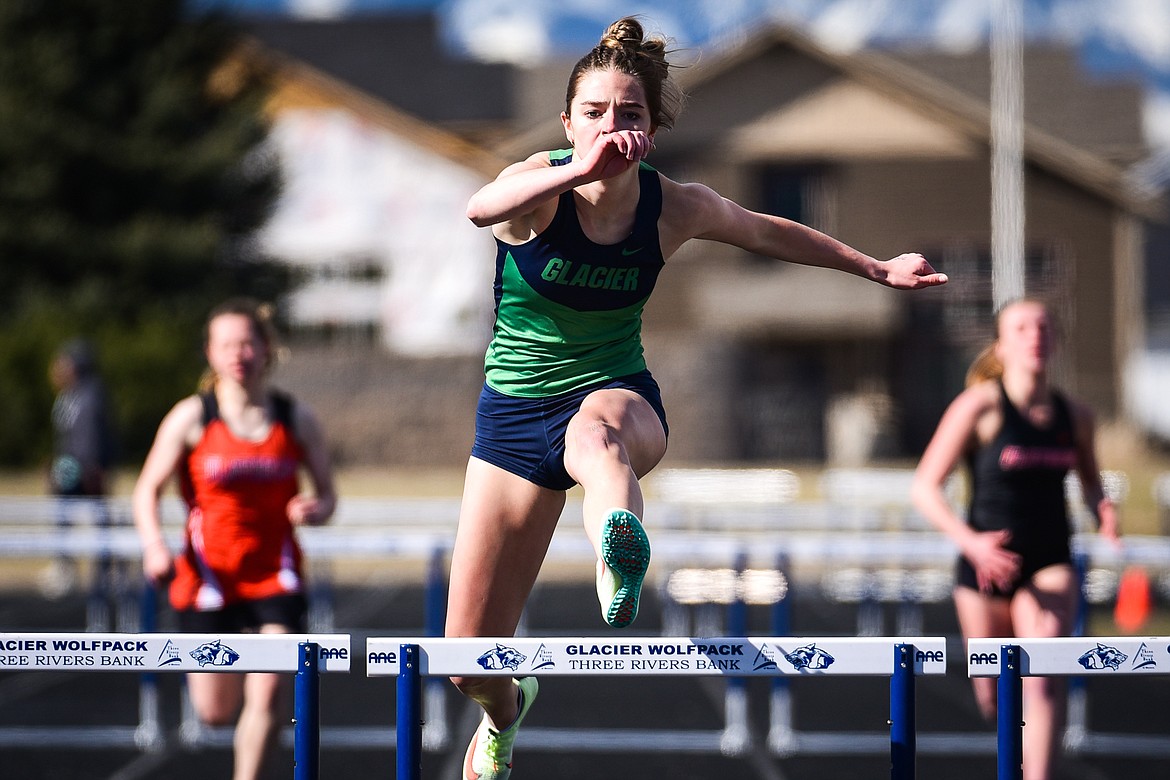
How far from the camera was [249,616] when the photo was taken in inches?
207

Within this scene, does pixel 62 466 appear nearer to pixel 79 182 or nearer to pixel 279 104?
pixel 79 182

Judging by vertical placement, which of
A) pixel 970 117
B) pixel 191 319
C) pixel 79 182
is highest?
pixel 970 117

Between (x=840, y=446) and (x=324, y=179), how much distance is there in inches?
550

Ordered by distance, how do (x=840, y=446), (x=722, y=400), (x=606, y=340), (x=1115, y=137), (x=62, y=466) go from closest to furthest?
1. (x=606, y=340)
2. (x=62, y=466)
3. (x=722, y=400)
4. (x=840, y=446)
5. (x=1115, y=137)

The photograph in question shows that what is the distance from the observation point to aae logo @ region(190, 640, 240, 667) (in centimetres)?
349

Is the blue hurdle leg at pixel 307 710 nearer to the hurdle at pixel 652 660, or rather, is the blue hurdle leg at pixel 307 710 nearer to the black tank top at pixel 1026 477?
the hurdle at pixel 652 660

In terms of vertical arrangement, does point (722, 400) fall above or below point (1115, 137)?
below

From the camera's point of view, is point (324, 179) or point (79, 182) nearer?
point (79, 182)

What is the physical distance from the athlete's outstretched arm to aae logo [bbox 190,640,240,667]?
5.09 ft

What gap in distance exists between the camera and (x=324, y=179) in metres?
35.2

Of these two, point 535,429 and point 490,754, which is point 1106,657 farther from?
point 490,754

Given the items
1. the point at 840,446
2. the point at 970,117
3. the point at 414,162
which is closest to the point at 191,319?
the point at 414,162

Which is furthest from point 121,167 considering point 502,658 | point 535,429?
point 502,658

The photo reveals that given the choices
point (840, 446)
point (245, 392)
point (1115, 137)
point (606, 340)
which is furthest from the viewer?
point (1115, 137)
